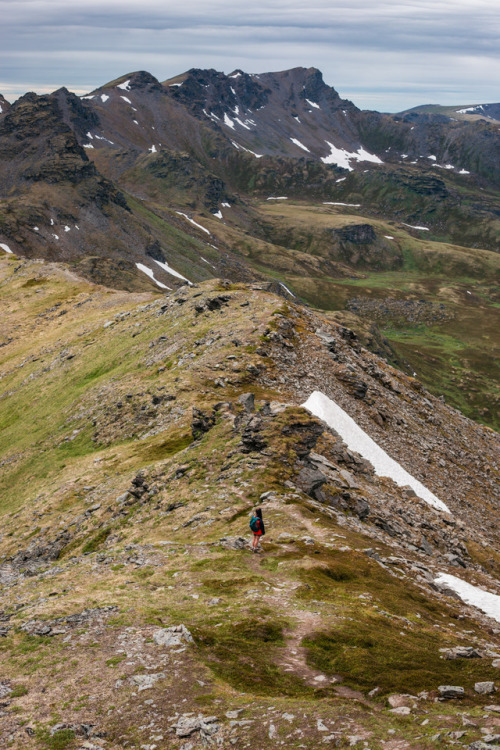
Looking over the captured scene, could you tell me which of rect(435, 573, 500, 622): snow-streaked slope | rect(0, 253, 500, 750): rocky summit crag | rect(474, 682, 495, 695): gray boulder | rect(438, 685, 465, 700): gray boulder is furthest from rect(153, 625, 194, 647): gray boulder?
rect(435, 573, 500, 622): snow-streaked slope

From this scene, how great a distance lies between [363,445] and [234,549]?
24059 millimetres

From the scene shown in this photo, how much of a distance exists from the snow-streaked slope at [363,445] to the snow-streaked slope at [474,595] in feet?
48.2

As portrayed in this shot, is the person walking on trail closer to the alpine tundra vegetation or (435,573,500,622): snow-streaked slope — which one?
the alpine tundra vegetation

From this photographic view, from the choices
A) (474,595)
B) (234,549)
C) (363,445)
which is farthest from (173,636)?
(363,445)

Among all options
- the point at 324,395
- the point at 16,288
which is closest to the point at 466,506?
the point at 324,395

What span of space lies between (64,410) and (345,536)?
38.0 m

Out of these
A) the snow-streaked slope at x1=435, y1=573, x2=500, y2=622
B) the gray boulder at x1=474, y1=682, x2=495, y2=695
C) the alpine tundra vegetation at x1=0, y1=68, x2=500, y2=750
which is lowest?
the snow-streaked slope at x1=435, y1=573, x2=500, y2=622

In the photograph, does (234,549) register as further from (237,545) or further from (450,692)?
(450,692)

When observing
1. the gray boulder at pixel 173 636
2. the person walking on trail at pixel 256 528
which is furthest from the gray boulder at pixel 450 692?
the person walking on trail at pixel 256 528

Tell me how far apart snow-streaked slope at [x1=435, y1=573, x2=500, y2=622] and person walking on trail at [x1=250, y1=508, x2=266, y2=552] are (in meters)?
11.3

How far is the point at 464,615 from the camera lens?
25516 mm

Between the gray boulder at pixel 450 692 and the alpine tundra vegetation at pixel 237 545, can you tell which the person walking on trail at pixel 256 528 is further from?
the gray boulder at pixel 450 692

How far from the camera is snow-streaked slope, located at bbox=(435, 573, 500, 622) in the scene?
28.0m

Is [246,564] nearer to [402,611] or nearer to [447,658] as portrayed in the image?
[402,611]
